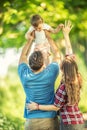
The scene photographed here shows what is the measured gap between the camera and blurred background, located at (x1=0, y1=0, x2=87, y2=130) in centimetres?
481

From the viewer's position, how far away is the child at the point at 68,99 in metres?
2.32

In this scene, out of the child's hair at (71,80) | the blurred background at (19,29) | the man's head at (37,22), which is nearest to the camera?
the child's hair at (71,80)

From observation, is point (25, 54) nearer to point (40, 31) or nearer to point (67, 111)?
point (67, 111)

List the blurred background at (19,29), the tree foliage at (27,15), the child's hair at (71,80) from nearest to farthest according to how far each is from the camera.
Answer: the child's hair at (71,80), the blurred background at (19,29), the tree foliage at (27,15)

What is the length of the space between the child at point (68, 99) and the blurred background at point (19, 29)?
229cm

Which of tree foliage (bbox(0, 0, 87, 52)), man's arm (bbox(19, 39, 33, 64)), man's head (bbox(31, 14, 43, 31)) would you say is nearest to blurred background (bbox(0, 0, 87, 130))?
tree foliage (bbox(0, 0, 87, 52))

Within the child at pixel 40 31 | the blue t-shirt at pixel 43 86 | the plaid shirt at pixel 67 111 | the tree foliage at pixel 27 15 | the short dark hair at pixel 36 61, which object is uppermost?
the tree foliage at pixel 27 15

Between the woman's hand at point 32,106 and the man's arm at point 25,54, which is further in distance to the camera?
the man's arm at point 25,54

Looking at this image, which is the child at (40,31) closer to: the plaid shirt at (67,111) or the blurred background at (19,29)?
the plaid shirt at (67,111)

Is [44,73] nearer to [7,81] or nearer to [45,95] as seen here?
[45,95]

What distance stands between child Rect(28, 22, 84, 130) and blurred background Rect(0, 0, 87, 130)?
229 centimetres

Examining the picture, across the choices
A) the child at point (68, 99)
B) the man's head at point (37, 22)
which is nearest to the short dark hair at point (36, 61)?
the child at point (68, 99)

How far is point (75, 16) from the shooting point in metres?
5.34

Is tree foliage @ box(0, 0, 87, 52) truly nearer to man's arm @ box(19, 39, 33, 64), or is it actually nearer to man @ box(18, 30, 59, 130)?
man's arm @ box(19, 39, 33, 64)
